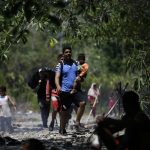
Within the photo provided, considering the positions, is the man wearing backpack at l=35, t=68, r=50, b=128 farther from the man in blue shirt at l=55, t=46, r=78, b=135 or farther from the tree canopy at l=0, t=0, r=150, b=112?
the man in blue shirt at l=55, t=46, r=78, b=135

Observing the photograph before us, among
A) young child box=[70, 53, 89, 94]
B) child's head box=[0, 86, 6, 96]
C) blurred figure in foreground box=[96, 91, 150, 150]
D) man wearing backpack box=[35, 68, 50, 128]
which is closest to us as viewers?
blurred figure in foreground box=[96, 91, 150, 150]

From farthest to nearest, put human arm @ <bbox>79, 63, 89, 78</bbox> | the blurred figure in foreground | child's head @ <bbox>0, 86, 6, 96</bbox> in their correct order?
child's head @ <bbox>0, 86, 6, 96</bbox> < human arm @ <bbox>79, 63, 89, 78</bbox> < the blurred figure in foreground

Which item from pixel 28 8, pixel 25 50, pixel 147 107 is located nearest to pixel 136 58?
pixel 147 107

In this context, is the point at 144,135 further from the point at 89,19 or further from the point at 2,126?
the point at 89,19

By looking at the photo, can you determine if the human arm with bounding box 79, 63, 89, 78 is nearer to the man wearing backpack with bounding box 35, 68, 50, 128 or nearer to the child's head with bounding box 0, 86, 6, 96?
the man wearing backpack with bounding box 35, 68, 50, 128

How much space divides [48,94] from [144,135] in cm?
910

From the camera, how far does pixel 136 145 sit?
7.95 m

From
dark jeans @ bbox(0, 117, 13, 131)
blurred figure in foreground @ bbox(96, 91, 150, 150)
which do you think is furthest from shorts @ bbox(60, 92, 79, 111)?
blurred figure in foreground @ bbox(96, 91, 150, 150)

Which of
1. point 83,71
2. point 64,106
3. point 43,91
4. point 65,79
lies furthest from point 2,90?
point 64,106

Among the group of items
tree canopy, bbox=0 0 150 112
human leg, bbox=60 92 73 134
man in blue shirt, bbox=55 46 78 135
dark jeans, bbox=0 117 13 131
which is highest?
tree canopy, bbox=0 0 150 112

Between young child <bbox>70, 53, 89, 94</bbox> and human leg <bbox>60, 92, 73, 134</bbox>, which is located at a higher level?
young child <bbox>70, 53, 89, 94</bbox>

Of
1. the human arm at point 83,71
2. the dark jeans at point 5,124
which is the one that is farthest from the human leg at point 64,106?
the dark jeans at point 5,124

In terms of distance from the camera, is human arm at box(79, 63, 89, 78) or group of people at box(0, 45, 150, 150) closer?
group of people at box(0, 45, 150, 150)

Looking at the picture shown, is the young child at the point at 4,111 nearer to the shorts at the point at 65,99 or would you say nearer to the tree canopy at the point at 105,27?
the tree canopy at the point at 105,27
